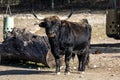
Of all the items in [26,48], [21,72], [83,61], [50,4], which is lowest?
[50,4]

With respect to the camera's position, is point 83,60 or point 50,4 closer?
point 83,60

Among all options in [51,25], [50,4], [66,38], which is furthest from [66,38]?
[50,4]

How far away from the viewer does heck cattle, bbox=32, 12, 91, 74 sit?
12.7m

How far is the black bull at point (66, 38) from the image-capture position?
1268 centimetres

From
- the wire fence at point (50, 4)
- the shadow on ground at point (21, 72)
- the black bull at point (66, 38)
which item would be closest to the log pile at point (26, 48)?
the shadow on ground at point (21, 72)

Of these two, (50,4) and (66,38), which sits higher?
(66,38)

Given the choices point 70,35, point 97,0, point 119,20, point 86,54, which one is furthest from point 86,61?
point 97,0

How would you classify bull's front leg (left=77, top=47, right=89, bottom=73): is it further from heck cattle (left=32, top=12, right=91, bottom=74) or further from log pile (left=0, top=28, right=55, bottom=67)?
log pile (left=0, top=28, right=55, bottom=67)

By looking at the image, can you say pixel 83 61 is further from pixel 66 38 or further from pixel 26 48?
pixel 26 48

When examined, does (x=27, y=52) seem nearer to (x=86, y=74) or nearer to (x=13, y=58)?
(x=13, y=58)

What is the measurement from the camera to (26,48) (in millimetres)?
14852

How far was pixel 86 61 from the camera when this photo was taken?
13742 millimetres

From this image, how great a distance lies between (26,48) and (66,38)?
2.24m

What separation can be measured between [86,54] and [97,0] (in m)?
30.1
